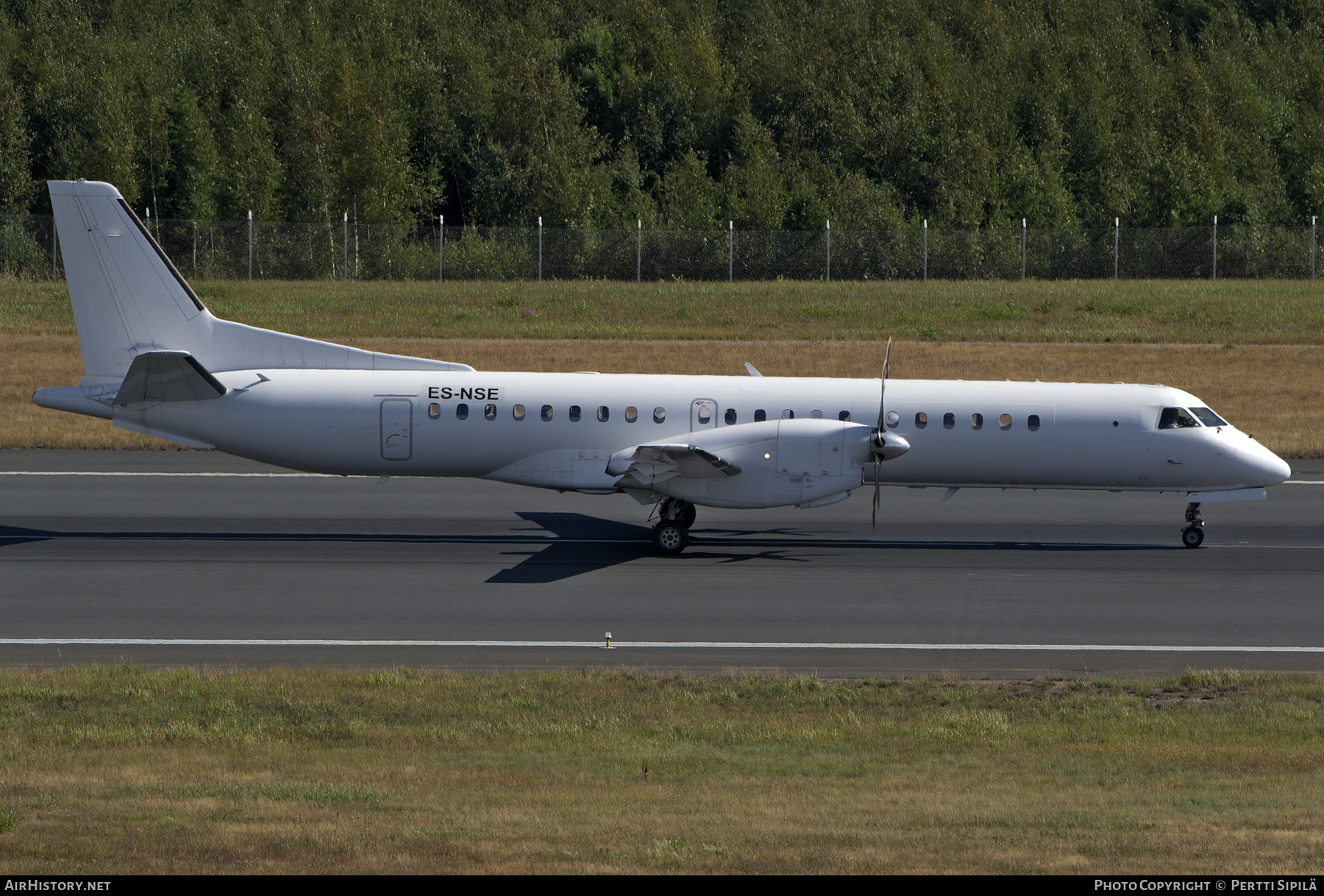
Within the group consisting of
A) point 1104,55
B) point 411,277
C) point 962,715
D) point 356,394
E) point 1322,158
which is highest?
point 1104,55

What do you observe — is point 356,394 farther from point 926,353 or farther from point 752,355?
point 926,353

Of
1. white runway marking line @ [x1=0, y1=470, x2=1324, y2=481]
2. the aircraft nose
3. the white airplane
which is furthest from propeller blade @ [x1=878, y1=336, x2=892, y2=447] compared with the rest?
white runway marking line @ [x1=0, y1=470, x2=1324, y2=481]

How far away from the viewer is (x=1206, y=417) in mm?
23203

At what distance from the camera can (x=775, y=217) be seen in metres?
67.5

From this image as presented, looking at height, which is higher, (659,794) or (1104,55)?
(1104,55)

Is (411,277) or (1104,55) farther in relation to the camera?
(1104,55)

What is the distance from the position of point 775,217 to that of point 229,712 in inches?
2241

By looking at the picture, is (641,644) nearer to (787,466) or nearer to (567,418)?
(787,466)

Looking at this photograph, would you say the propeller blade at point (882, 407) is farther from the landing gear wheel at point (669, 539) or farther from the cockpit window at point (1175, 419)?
the cockpit window at point (1175, 419)

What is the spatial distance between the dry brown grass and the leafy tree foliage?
21.7 meters

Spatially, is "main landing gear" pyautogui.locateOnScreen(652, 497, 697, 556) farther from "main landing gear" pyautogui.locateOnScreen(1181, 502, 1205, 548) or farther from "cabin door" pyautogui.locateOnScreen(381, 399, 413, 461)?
"main landing gear" pyautogui.locateOnScreen(1181, 502, 1205, 548)

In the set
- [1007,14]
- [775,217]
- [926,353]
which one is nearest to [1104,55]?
[1007,14]

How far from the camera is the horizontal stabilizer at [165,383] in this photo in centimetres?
2152

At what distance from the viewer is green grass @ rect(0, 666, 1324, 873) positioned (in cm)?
863
